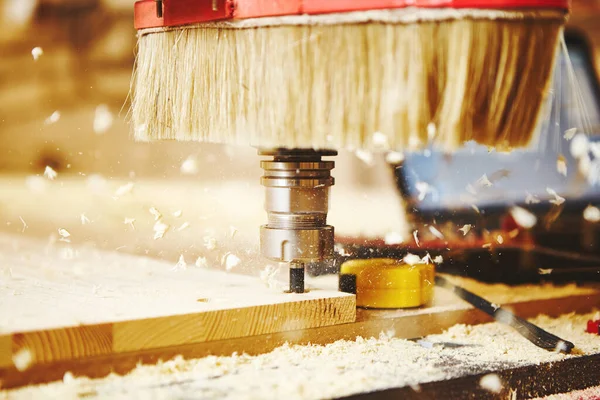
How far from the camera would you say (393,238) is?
5.43 ft

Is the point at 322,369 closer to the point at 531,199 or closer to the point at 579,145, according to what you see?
the point at 531,199

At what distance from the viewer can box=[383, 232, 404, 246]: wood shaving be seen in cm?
161

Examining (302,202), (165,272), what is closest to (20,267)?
(165,272)

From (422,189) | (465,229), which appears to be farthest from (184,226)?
(465,229)

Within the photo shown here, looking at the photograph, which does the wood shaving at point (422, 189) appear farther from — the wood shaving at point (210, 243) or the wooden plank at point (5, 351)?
the wooden plank at point (5, 351)

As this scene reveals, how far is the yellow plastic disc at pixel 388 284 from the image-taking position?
1324 mm

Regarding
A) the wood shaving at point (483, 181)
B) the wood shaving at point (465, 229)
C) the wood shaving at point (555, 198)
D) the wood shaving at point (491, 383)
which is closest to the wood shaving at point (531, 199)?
the wood shaving at point (555, 198)

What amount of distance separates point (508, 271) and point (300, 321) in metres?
0.64

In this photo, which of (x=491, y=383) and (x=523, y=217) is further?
(x=523, y=217)

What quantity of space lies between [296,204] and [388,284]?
0.97 feet

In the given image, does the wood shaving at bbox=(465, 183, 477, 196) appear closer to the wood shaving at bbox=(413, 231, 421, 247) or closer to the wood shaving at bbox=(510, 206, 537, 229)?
the wood shaving at bbox=(510, 206, 537, 229)

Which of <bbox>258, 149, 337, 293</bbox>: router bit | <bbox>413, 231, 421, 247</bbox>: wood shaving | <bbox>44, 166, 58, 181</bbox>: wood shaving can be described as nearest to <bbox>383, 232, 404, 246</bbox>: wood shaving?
<bbox>413, 231, 421, 247</bbox>: wood shaving

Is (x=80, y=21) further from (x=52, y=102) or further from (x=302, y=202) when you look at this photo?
(x=302, y=202)

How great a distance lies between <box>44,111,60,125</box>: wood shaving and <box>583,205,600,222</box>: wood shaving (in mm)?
2279
